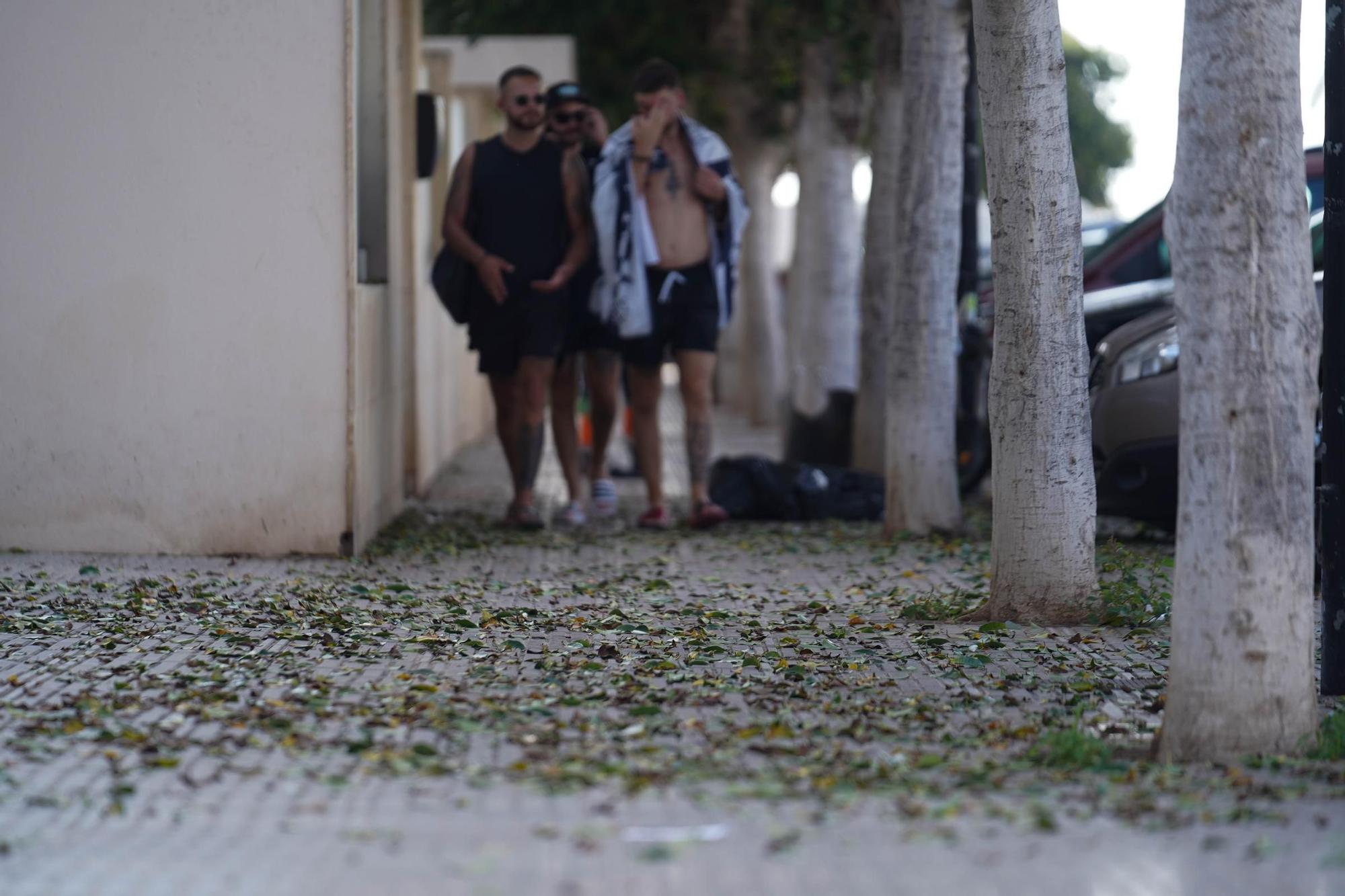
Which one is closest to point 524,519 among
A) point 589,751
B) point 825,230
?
point 589,751

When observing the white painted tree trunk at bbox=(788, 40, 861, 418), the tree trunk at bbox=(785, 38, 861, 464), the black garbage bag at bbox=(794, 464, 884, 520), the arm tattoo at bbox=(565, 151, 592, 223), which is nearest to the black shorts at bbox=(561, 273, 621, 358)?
the arm tattoo at bbox=(565, 151, 592, 223)

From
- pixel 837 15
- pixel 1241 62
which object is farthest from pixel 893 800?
pixel 837 15

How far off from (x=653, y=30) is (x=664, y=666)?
14611 mm

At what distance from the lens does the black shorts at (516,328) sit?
→ 927 centimetres

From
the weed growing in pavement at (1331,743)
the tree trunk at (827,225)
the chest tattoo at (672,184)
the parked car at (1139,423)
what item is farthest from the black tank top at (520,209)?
the weed growing in pavement at (1331,743)

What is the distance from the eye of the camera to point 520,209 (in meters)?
9.34

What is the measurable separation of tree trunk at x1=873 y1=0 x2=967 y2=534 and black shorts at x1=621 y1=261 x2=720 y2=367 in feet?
3.03

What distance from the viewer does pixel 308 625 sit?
6383 mm

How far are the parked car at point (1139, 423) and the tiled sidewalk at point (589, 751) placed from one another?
1320mm

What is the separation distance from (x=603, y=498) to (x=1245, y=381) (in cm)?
623

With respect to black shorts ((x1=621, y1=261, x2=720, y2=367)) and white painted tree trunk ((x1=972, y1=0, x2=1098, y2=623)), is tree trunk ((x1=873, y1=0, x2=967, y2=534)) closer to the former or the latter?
black shorts ((x1=621, y1=261, x2=720, y2=367))

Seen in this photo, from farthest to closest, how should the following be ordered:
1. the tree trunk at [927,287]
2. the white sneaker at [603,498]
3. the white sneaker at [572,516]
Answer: the white sneaker at [603,498] < the white sneaker at [572,516] < the tree trunk at [927,287]

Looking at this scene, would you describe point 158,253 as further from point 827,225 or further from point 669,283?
point 827,225

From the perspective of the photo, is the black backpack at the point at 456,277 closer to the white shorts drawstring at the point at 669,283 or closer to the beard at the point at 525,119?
the beard at the point at 525,119
